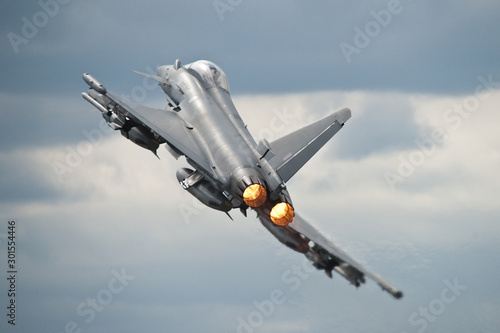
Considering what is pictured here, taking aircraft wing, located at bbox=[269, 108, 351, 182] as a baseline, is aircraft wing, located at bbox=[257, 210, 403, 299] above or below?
below

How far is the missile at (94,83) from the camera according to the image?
57500 mm

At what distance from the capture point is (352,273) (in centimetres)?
5472

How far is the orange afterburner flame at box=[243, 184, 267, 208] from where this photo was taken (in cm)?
5250

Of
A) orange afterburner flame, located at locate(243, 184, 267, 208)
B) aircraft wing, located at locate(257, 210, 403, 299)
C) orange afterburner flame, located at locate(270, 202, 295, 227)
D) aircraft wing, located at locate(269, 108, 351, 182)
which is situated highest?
aircraft wing, located at locate(269, 108, 351, 182)

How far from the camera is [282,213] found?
174 ft

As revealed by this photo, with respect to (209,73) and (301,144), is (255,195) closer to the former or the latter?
(301,144)

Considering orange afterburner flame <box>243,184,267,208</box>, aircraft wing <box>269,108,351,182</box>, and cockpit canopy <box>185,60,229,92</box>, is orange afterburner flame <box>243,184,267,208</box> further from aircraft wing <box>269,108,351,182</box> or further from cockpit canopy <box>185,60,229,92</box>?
cockpit canopy <box>185,60,229,92</box>

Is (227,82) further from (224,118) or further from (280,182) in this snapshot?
(280,182)

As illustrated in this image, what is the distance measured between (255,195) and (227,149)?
12.7 ft

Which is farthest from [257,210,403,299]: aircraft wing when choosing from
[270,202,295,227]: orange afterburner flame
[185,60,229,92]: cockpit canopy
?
[185,60,229,92]: cockpit canopy

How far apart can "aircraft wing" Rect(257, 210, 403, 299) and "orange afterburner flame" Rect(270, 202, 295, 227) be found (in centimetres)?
130

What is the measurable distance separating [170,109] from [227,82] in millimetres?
3950

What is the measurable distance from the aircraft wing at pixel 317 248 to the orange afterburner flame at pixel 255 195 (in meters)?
1.94

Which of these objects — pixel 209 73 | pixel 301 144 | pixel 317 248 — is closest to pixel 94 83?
pixel 209 73
